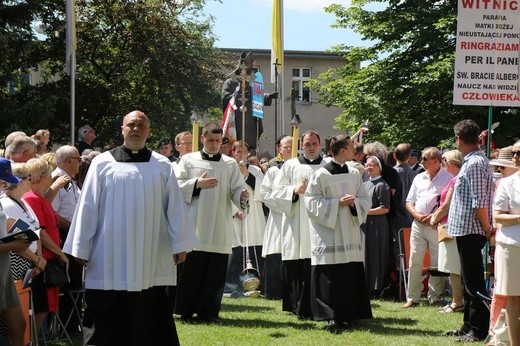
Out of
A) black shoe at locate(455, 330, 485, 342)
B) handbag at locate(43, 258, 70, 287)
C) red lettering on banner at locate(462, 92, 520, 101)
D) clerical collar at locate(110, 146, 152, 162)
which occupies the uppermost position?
red lettering on banner at locate(462, 92, 520, 101)

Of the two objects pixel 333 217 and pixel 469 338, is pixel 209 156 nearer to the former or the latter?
pixel 333 217

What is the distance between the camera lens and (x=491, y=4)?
10422 millimetres

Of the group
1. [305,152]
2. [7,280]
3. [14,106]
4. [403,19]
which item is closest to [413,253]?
[305,152]

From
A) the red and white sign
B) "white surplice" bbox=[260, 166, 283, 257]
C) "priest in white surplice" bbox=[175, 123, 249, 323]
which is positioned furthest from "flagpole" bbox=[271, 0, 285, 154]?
the red and white sign

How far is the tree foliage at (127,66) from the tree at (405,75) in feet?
18.2

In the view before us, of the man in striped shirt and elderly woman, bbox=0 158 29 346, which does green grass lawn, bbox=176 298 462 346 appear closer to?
the man in striped shirt

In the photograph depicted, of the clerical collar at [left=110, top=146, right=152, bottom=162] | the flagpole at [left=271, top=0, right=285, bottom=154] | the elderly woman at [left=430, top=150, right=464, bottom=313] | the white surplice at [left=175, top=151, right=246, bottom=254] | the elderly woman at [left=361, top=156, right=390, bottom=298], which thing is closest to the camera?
the clerical collar at [left=110, top=146, right=152, bottom=162]

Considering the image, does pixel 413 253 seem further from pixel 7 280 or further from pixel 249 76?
pixel 7 280

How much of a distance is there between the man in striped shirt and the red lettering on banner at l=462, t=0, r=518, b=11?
1536 mm

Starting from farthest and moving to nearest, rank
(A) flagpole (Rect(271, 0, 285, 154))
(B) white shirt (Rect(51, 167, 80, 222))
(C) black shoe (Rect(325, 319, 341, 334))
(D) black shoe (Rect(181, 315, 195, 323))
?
(A) flagpole (Rect(271, 0, 285, 154)) → (D) black shoe (Rect(181, 315, 195, 323)) → (C) black shoe (Rect(325, 319, 341, 334)) → (B) white shirt (Rect(51, 167, 80, 222))

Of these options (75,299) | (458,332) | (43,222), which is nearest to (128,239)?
(43,222)

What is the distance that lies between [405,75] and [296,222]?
898 inches

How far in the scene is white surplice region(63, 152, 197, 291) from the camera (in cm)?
807

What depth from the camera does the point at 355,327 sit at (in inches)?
428
